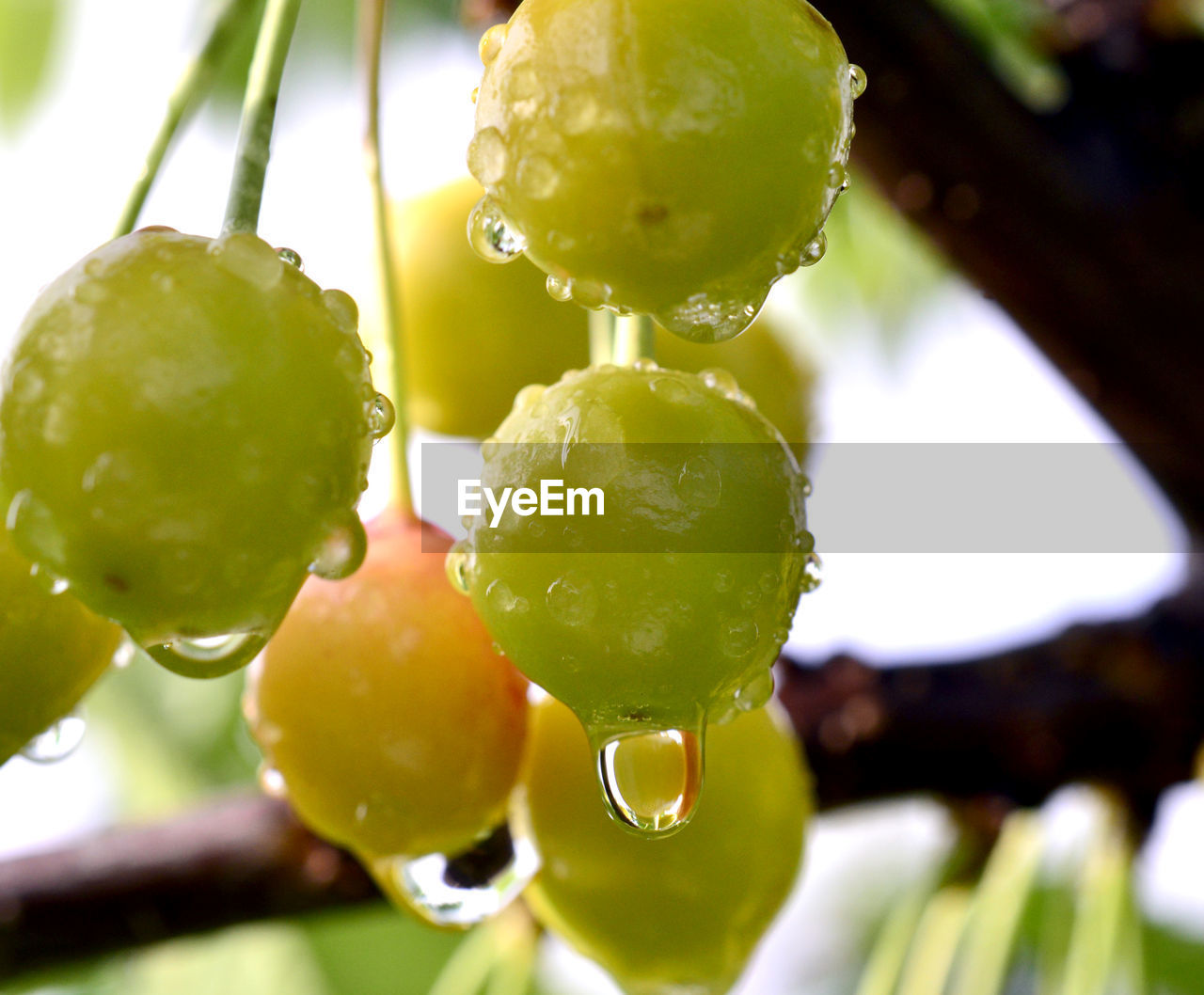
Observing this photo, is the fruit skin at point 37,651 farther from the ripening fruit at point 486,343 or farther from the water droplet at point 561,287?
the ripening fruit at point 486,343

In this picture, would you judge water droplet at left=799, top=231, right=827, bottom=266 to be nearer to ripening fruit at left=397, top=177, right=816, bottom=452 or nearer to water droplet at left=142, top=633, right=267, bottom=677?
water droplet at left=142, top=633, right=267, bottom=677

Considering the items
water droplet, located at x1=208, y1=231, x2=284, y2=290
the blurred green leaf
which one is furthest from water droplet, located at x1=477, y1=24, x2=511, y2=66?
the blurred green leaf

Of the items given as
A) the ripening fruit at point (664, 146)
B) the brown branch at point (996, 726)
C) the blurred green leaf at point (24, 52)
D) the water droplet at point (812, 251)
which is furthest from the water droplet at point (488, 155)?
the blurred green leaf at point (24, 52)

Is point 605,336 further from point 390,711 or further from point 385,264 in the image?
point 390,711

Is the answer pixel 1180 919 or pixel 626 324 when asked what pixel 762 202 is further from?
pixel 1180 919

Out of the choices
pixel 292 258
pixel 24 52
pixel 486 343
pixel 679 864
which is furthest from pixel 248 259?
pixel 24 52
